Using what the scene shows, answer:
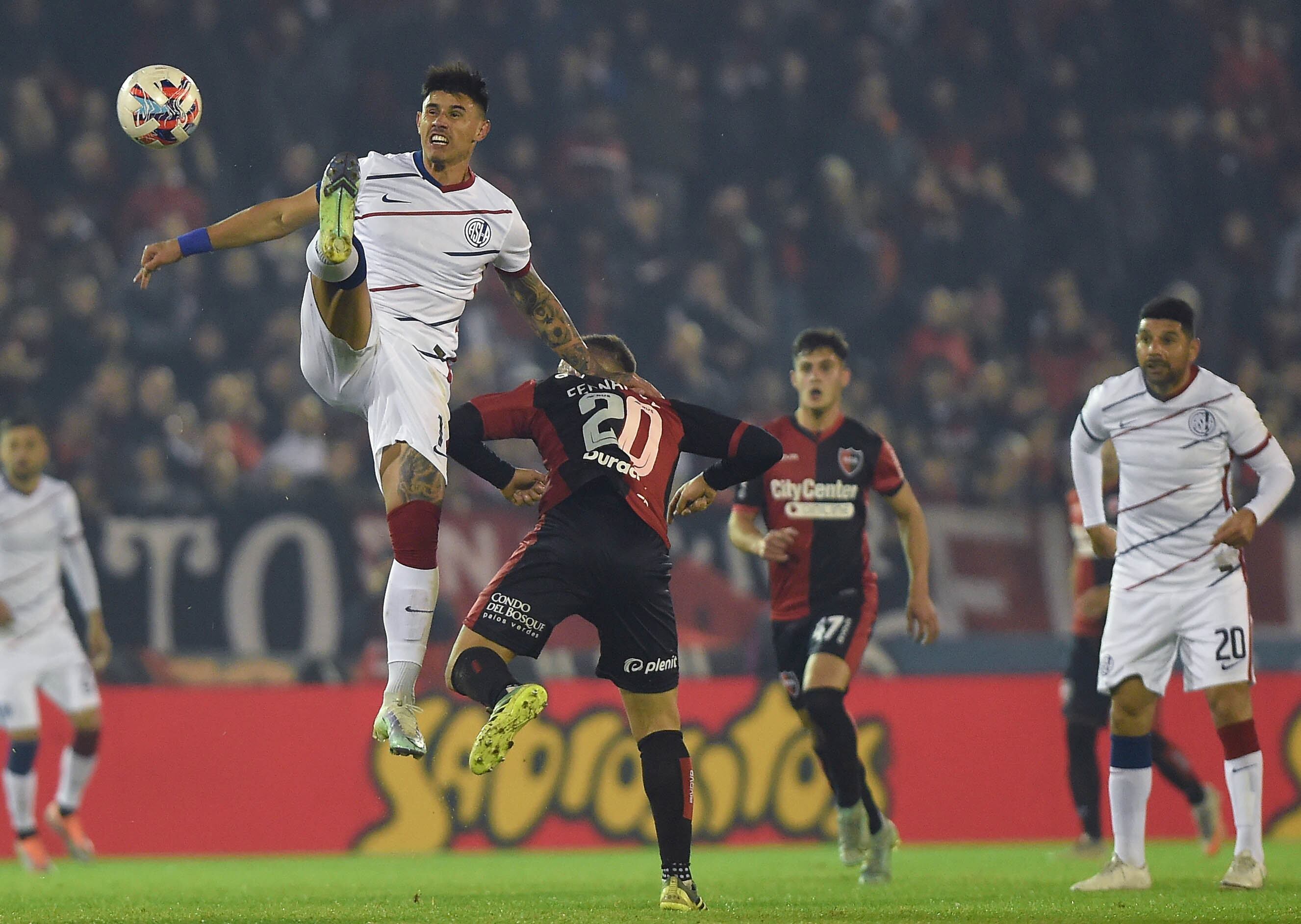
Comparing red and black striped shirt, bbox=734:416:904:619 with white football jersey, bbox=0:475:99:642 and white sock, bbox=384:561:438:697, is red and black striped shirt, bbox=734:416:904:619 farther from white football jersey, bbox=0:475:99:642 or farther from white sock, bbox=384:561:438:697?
white football jersey, bbox=0:475:99:642

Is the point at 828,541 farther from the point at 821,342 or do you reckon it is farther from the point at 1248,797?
the point at 1248,797

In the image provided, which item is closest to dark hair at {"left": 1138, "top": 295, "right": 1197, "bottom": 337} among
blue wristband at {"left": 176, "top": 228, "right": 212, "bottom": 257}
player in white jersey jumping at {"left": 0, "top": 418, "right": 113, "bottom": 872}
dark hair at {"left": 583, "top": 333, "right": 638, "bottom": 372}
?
dark hair at {"left": 583, "top": 333, "right": 638, "bottom": 372}

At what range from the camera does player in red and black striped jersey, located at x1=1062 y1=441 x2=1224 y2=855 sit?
9836mm

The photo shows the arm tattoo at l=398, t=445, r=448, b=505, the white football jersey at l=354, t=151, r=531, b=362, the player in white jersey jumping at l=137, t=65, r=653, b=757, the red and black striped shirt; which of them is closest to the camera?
the player in white jersey jumping at l=137, t=65, r=653, b=757

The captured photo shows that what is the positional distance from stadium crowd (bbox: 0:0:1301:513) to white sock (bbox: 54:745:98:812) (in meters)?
2.07

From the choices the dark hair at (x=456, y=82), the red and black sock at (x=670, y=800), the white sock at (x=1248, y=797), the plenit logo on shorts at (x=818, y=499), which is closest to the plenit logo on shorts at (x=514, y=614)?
the red and black sock at (x=670, y=800)

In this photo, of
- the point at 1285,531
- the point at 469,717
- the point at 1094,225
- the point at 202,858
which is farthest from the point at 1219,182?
the point at 202,858

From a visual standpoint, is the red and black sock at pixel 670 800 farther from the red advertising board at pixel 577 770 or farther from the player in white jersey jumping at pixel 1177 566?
the red advertising board at pixel 577 770

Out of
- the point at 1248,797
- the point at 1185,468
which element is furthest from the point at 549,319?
A: the point at 1248,797

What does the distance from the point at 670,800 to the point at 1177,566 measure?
2.66 metres

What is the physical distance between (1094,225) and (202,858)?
1072cm

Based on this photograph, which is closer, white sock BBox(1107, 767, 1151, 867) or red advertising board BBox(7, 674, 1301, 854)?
white sock BBox(1107, 767, 1151, 867)

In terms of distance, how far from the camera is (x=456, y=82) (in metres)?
6.54

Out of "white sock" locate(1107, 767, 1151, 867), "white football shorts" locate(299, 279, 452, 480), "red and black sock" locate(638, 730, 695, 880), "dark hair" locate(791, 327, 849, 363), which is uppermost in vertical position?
"dark hair" locate(791, 327, 849, 363)
